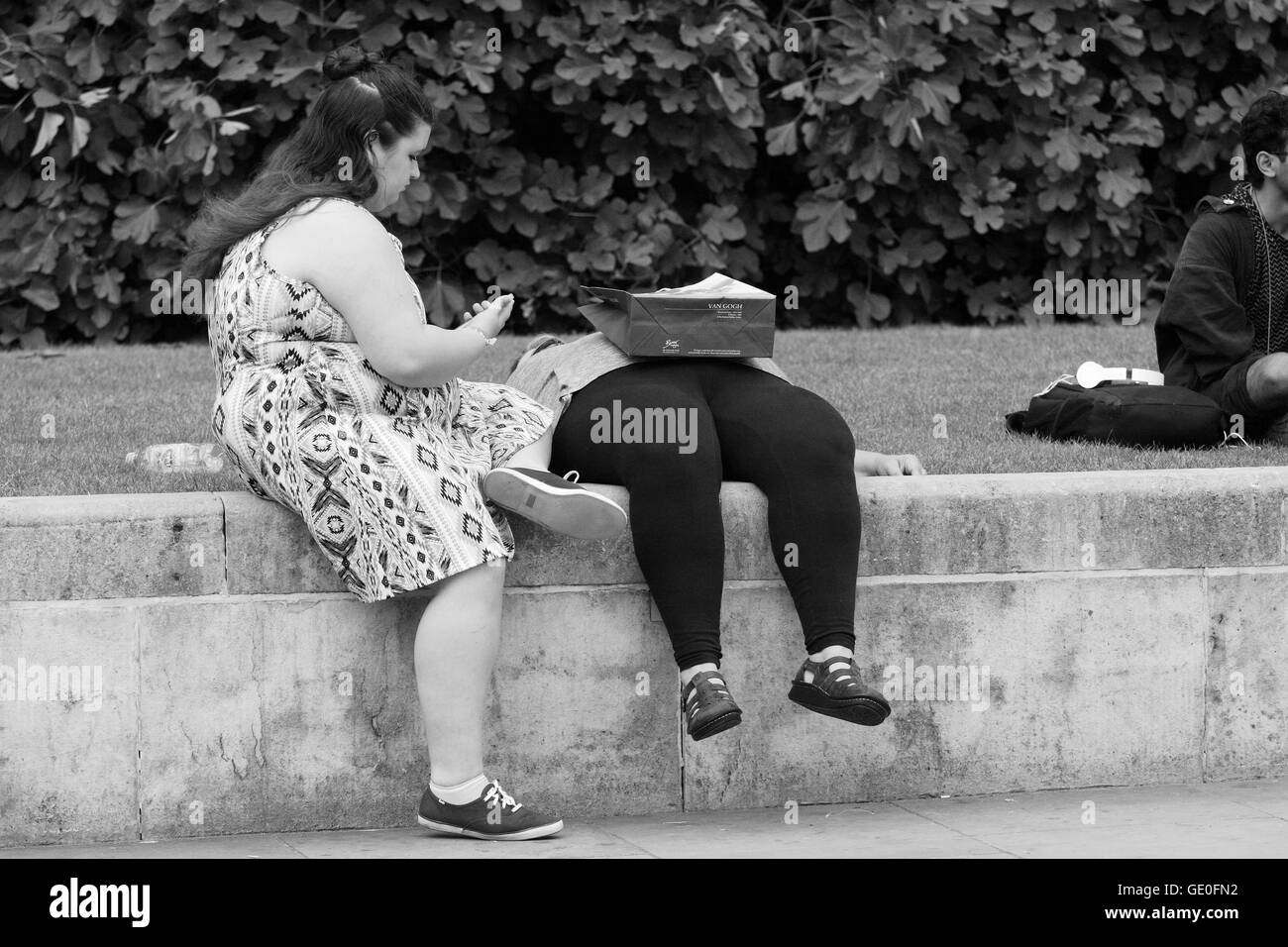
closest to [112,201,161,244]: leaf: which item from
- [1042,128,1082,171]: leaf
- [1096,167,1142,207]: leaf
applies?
[1042,128,1082,171]: leaf

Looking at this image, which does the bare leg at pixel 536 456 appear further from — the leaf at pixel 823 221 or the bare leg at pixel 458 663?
the leaf at pixel 823 221

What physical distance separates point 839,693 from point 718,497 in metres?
0.51

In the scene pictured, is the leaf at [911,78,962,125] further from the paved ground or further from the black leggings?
the paved ground

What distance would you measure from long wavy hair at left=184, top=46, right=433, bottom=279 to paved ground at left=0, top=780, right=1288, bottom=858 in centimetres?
126

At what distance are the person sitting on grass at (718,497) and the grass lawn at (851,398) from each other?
779 mm

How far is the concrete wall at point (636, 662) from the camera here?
157 inches

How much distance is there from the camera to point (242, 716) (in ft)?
13.3

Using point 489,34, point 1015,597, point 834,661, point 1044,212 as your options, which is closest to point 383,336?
point 834,661

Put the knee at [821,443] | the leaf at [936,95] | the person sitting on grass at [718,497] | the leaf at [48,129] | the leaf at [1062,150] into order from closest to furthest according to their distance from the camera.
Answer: the person sitting on grass at [718,497]
the knee at [821,443]
the leaf at [48,129]
the leaf at [936,95]
the leaf at [1062,150]

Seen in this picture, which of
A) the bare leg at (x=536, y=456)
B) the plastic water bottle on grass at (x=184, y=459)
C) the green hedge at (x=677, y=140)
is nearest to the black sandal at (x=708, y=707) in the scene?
the bare leg at (x=536, y=456)

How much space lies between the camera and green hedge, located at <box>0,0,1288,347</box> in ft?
26.4

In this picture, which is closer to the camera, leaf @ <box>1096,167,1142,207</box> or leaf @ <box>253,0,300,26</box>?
leaf @ <box>253,0,300,26</box>

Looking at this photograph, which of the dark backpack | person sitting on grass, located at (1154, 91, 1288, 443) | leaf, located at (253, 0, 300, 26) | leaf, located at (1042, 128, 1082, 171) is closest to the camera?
the dark backpack

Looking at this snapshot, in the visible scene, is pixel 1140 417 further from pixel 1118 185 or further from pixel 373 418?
pixel 1118 185
